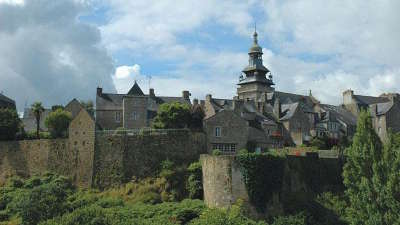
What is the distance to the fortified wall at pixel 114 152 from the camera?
51.6 m

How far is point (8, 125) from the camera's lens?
58562mm

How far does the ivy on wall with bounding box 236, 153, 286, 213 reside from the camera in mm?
43531

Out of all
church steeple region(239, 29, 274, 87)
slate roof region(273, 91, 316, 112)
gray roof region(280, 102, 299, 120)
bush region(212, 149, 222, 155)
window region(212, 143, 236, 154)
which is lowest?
bush region(212, 149, 222, 155)

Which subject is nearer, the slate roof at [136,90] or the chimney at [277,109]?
the slate roof at [136,90]

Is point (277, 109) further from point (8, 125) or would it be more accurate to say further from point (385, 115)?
point (8, 125)

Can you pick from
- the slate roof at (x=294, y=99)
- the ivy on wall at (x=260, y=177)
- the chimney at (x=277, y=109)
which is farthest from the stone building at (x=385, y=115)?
the ivy on wall at (x=260, y=177)

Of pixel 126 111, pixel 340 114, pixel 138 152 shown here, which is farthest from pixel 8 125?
pixel 340 114

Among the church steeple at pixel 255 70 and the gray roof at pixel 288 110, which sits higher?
the church steeple at pixel 255 70

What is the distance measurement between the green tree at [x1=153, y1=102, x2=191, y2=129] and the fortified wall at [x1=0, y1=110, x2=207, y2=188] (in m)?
3.74

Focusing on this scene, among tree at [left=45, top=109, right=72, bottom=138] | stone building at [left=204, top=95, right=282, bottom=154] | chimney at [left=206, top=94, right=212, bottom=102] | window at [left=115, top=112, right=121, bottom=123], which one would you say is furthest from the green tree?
chimney at [left=206, top=94, right=212, bottom=102]

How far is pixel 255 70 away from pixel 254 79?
1.76 metres

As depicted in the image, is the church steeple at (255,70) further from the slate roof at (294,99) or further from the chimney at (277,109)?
the chimney at (277,109)

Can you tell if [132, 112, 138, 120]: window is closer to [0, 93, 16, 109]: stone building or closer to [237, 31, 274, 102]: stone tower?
[0, 93, 16, 109]: stone building

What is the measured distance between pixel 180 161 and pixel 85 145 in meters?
8.49
